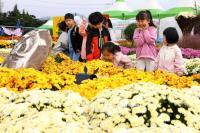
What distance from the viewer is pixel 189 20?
2169cm

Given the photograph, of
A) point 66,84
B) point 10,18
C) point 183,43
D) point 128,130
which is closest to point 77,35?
point 66,84

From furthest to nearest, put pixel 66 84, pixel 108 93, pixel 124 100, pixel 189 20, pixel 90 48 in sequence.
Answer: pixel 189 20, pixel 90 48, pixel 66 84, pixel 108 93, pixel 124 100

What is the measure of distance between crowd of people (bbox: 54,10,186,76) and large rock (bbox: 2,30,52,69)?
934 millimetres

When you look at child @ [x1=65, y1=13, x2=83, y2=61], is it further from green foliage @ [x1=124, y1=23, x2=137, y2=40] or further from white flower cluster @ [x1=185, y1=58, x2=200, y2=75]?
green foliage @ [x1=124, y1=23, x2=137, y2=40]

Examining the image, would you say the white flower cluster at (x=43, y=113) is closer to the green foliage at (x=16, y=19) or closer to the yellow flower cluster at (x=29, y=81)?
the yellow flower cluster at (x=29, y=81)

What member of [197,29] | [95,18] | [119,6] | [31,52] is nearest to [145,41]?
[95,18]

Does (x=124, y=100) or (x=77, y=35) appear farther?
(x=77, y=35)

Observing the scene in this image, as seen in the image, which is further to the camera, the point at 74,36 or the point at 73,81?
the point at 74,36

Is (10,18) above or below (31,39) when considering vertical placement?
below

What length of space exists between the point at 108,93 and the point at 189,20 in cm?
1822

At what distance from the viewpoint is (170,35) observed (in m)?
7.73

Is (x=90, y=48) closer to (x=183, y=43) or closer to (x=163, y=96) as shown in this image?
(x=163, y=96)

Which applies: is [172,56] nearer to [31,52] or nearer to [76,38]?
[31,52]

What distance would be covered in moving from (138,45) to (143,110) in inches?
204
